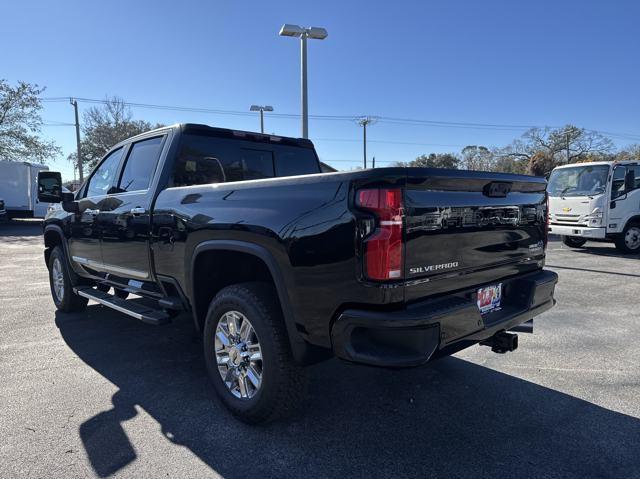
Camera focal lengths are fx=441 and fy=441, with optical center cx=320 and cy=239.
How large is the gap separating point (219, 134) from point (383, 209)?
2399 mm

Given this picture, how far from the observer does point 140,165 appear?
4.19m

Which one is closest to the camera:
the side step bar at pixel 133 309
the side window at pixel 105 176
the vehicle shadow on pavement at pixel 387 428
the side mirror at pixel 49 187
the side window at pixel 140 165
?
the vehicle shadow on pavement at pixel 387 428

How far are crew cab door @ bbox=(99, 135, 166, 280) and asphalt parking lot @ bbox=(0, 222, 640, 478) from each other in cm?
88

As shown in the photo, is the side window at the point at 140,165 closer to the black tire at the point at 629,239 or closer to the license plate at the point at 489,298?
the license plate at the point at 489,298

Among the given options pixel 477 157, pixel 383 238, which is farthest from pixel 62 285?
pixel 477 157

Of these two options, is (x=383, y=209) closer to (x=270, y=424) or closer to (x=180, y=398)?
(x=270, y=424)

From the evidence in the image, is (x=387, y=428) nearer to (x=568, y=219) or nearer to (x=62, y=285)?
(x=62, y=285)

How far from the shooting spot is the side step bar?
348cm

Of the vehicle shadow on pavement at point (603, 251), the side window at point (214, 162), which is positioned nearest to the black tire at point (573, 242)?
the vehicle shadow on pavement at point (603, 251)

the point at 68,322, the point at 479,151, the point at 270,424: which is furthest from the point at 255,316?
the point at 479,151

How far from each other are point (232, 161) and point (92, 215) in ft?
5.54

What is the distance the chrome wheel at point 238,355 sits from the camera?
2811mm

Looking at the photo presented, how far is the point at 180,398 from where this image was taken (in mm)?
3238

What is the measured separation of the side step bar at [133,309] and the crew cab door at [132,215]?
0.26 meters
